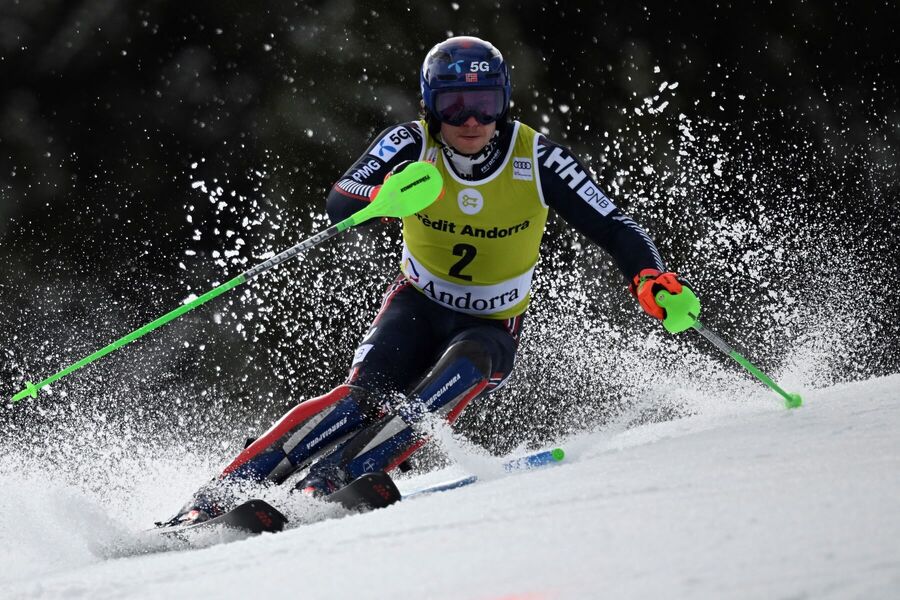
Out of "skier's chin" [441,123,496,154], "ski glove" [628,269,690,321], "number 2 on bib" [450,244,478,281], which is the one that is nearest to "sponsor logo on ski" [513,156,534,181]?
"skier's chin" [441,123,496,154]

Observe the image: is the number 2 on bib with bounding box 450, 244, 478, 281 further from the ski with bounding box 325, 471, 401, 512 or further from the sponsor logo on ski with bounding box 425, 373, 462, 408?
the ski with bounding box 325, 471, 401, 512

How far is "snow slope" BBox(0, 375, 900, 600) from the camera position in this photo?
1248 mm

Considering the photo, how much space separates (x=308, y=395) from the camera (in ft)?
22.7

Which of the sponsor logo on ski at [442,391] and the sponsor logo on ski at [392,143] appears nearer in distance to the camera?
the sponsor logo on ski at [442,391]

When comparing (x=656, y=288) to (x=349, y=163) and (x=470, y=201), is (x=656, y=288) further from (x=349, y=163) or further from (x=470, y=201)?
(x=349, y=163)

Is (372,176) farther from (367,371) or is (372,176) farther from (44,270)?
(44,270)

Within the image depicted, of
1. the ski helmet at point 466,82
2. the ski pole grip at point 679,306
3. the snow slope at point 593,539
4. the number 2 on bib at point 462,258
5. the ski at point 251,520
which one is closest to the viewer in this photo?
the snow slope at point 593,539

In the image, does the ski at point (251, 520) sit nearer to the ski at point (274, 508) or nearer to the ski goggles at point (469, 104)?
the ski at point (274, 508)

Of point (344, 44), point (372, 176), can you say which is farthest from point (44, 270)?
point (372, 176)

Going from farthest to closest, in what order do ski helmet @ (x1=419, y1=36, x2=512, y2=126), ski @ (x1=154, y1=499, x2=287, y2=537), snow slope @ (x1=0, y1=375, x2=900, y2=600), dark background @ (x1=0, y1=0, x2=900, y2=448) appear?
dark background @ (x1=0, y1=0, x2=900, y2=448), ski helmet @ (x1=419, y1=36, x2=512, y2=126), ski @ (x1=154, y1=499, x2=287, y2=537), snow slope @ (x1=0, y1=375, x2=900, y2=600)

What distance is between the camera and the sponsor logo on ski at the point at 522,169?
305 cm

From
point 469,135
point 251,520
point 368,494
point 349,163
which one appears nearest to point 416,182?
point 469,135

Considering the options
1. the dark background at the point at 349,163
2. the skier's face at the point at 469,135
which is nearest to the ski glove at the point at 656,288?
the skier's face at the point at 469,135

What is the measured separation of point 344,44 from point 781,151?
2928 millimetres
